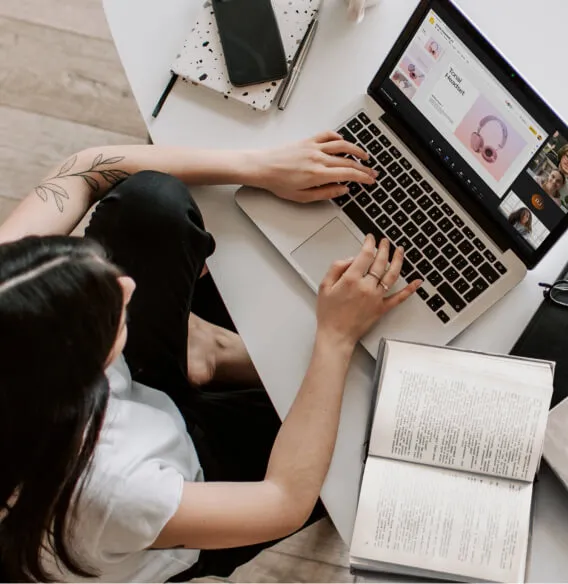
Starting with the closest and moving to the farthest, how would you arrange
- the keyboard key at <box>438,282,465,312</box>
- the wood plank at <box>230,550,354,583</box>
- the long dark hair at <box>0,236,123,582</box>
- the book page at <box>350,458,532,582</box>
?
the long dark hair at <box>0,236,123,582</box> → the book page at <box>350,458,532,582</box> → the keyboard key at <box>438,282,465,312</box> → the wood plank at <box>230,550,354,583</box>

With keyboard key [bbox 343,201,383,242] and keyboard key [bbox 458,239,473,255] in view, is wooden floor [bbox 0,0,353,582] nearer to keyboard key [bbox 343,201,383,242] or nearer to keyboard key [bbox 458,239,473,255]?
keyboard key [bbox 343,201,383,242]

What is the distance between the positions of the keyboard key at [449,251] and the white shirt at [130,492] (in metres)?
0.39

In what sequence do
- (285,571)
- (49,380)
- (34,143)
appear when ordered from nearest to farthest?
(49,380), (285,571), (34,143)

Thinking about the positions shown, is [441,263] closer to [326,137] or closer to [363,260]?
[363,260]

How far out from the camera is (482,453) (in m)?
0.80

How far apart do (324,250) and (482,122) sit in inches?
9.5

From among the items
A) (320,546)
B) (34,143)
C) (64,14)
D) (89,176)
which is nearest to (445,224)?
(89,176)

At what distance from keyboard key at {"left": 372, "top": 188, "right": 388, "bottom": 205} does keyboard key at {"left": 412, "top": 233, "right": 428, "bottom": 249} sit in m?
0.07

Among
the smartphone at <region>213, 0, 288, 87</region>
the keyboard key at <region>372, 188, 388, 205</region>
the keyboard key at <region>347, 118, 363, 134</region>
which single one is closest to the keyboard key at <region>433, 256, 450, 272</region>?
the keyboard key at <region>372, 188, 388, 205</region>

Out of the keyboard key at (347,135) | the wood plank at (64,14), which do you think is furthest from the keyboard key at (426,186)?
the wood plank at (64,14)

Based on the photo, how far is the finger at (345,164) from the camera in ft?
3.06

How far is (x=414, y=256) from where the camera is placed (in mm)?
908

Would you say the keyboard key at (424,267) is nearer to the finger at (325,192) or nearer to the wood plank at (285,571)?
the finger at (325,192)

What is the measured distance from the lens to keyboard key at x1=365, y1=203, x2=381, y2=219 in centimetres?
93
